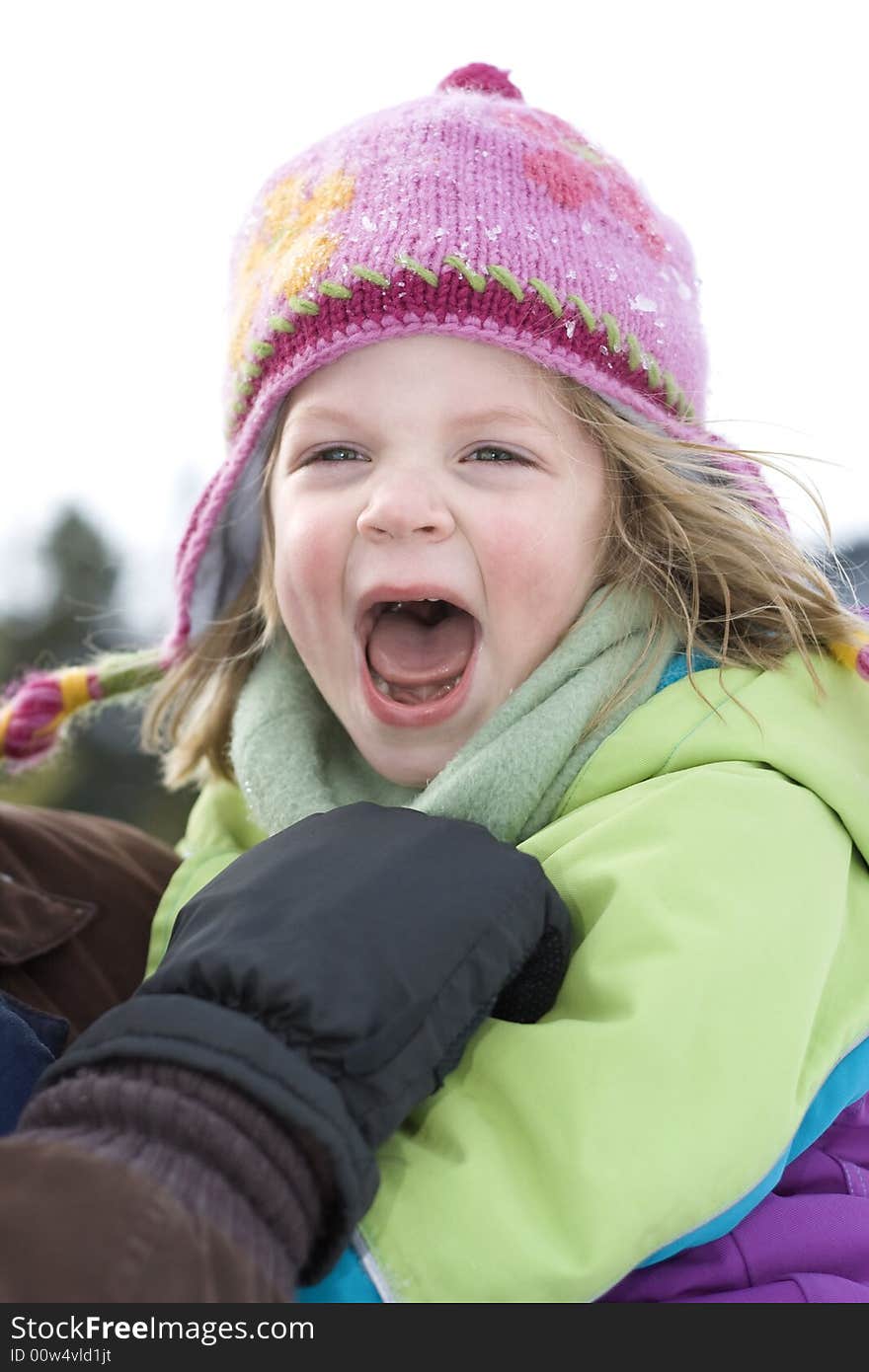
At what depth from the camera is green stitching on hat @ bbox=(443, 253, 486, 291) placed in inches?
66.0

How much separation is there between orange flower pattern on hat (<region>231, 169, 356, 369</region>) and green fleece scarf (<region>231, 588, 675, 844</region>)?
592mm

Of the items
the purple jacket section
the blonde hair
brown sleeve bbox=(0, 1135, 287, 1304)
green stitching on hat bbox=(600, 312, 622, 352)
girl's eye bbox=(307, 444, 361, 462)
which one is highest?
green stitching on hat bbox=(600, 312, 622, 352)

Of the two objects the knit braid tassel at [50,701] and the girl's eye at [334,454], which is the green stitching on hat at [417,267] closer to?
the girl's eye at [334,454]

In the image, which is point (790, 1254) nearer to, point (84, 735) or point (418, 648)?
point (418, 648)

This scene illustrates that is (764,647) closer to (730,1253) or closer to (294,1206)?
(730,1253)

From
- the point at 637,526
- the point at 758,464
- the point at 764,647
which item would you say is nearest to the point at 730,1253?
the point at 764,647

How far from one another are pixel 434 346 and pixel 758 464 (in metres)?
0.57

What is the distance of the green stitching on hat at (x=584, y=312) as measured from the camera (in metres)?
1.72

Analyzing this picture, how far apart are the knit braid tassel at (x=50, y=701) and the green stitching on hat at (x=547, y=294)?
1.07 m

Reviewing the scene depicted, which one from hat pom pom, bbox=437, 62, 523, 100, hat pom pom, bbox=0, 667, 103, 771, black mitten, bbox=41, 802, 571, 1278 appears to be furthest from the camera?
hat pom pom, bbox=0, 667, 103, 771

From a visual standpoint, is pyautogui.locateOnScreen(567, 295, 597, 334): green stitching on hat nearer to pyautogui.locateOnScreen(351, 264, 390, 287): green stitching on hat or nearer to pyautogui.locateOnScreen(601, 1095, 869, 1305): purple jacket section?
pyautogui.locateOnScreen(351, 264, 390, 287): green stitching on hat

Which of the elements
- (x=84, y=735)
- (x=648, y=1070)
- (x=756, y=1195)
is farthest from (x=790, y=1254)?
(x=84, y=735)

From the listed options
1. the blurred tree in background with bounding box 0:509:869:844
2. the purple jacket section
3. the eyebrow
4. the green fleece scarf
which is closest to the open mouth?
the green fleece scarf

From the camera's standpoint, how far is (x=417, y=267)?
169 centimetres
